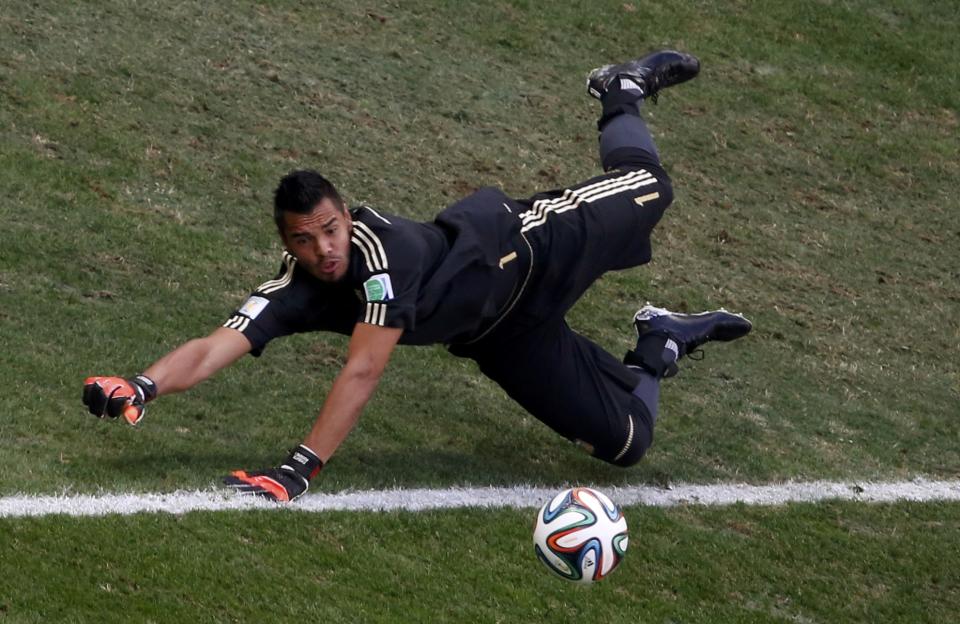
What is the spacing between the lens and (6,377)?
22.9ft

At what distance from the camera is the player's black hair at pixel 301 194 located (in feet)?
20.0

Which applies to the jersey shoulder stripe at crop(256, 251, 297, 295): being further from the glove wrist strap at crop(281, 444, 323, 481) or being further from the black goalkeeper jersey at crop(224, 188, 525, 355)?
the glove wrist strap at crop(281, 444, 323, 481)

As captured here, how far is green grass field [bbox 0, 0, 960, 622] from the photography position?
597cm

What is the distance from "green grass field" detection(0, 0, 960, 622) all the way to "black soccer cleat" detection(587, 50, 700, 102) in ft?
5.03

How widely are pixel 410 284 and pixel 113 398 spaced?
1249 millimetres

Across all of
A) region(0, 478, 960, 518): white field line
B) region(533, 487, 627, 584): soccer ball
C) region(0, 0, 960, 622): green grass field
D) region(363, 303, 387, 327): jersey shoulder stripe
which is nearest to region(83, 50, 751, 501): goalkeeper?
region(363, 303, 387, 327): jersey shoulder stripe

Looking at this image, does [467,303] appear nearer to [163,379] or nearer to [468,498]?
[468,498]

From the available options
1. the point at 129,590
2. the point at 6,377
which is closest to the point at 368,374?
the point at 129,590

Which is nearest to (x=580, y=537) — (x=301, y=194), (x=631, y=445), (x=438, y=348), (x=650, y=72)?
(x=631, y=445)

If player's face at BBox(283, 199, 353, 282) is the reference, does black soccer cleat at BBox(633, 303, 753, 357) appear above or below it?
below

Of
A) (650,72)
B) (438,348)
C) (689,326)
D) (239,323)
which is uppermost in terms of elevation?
(650,72)

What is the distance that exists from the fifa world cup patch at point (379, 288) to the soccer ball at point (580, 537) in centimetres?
107

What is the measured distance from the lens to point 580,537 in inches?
222

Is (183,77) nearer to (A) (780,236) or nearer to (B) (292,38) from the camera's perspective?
(B) (292,38)
